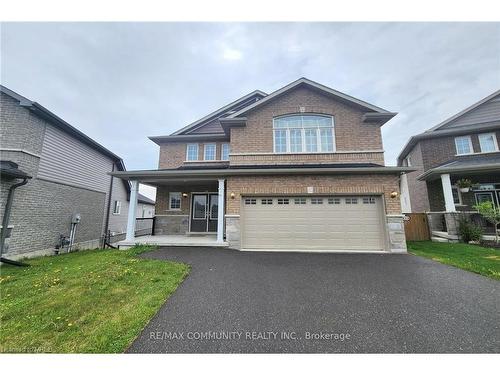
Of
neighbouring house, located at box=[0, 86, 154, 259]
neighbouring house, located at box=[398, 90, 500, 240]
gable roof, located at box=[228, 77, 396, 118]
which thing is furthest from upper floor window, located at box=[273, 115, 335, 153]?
neighbouring house, located at box=[0, 86, 154, 259]

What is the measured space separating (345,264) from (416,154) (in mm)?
13175

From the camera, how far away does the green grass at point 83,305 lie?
8.04ft

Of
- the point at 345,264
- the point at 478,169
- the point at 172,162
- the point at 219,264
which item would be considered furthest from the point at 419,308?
the point at 172,162

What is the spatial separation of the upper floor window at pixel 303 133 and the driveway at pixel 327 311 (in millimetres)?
5957

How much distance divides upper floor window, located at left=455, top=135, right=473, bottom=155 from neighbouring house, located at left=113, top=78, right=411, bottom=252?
7841mm

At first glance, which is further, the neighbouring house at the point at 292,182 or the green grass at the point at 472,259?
the neighbouring house at the point at 292,182

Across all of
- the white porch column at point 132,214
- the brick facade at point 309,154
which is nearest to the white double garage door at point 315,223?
the brick facade at point 309,154

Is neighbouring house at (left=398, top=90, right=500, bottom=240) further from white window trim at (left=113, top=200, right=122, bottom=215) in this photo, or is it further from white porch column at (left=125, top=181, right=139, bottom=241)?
white window trim at (left=113, top=200, right=122, bottom=215)

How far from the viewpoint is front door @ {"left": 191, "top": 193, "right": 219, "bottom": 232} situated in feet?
38.4

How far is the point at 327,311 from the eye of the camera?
3217mm

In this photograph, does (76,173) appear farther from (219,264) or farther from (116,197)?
(219,264)

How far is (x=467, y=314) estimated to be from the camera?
3145 millimetres

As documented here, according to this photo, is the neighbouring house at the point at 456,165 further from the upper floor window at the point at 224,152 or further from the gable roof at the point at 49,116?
the gable roof at the point at 49,116

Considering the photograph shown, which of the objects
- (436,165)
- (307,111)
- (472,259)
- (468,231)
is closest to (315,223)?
(472,259)
